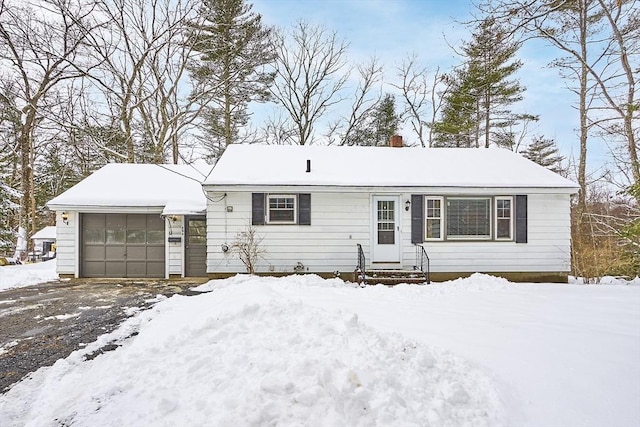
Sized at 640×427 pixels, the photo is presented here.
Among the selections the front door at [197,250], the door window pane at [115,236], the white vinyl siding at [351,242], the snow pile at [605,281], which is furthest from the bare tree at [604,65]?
the door window pane at [115,236]

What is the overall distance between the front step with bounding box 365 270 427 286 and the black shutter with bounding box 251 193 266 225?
319cm

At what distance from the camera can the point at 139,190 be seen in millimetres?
10867

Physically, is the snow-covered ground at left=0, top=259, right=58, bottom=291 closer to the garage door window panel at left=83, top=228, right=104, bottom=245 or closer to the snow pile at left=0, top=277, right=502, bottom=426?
the garage door window panel at left=83, top=228, right=104, bottom=245

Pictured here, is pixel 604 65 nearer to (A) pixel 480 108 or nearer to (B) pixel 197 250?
(A) pixel 480 108

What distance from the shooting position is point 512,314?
190 inches

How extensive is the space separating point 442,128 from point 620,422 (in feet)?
60.9

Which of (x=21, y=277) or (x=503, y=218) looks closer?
(x=503, y=218)

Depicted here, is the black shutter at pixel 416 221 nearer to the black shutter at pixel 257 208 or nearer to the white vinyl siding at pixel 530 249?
the white vinyl siding at pixel 530 249

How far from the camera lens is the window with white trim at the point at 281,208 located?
9516mm

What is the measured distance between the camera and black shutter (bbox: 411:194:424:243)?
9562mm

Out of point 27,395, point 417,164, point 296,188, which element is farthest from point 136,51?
point 27,395

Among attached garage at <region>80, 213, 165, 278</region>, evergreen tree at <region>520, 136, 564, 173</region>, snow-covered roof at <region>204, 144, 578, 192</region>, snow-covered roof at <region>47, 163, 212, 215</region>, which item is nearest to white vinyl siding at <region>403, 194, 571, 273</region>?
snow-covered roof at <region>204, 144, 578, 192</region>

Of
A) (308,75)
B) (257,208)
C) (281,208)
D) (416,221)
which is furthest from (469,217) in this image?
(308,75)

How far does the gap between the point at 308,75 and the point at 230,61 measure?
4.63m
